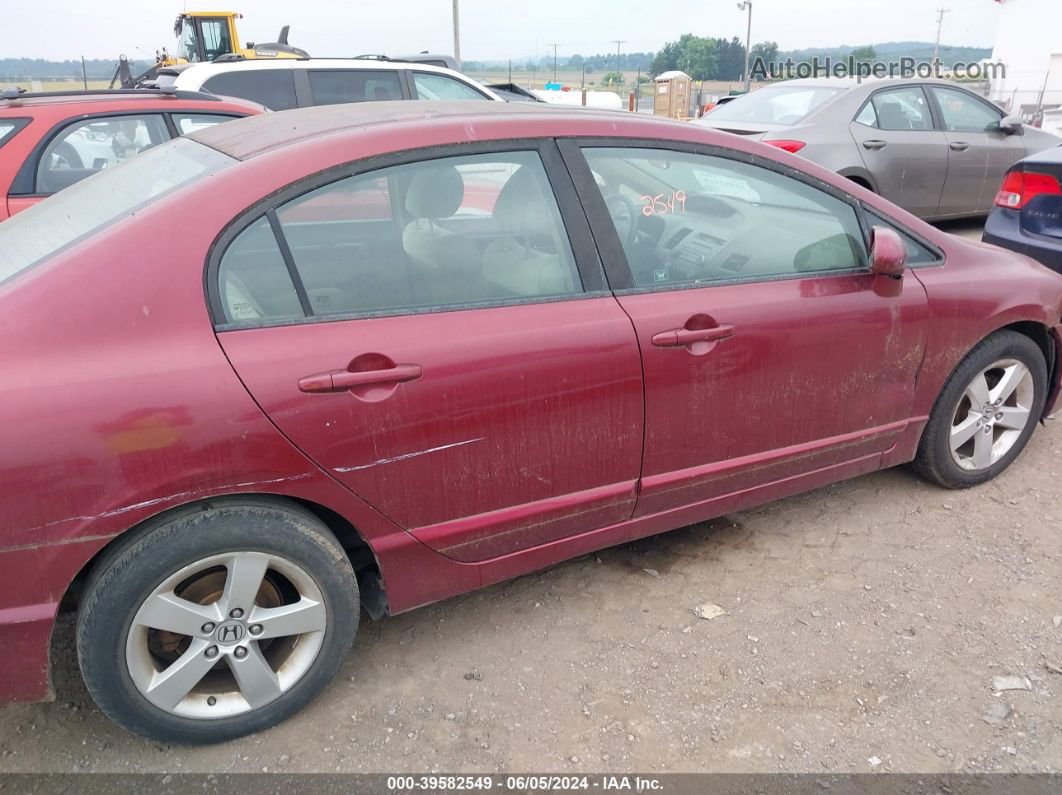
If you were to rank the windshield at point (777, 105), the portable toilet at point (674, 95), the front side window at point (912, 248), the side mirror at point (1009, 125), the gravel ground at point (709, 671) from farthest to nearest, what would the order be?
the portable toilet at point (674, 95) → the side mirror at point (1009, 125) → the windshield at point (777, 105) → the front side window at point (912, 248) → the gravel ground at point (709, 671)

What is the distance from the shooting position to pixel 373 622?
2812 millimetres

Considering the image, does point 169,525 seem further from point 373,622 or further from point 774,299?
point 774,299

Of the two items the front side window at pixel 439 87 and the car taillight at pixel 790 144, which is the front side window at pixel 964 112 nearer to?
the car taillight at pixel 790 144

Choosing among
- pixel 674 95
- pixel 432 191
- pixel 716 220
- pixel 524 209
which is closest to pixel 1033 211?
pixel 716 220

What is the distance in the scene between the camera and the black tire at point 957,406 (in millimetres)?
3324

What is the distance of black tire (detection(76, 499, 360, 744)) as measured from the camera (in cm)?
198

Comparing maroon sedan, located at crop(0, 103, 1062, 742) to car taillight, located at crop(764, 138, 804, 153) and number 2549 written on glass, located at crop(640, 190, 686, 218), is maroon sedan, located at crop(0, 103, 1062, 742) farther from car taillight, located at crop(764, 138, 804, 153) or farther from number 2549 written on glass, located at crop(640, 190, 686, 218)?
car taillight, located at crop(764, 138, 804, 153)

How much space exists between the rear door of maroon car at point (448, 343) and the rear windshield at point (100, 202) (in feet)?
1.14

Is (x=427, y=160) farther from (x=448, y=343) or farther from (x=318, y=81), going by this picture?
(x=318, y=81)

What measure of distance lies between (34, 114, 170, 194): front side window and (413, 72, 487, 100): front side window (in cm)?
382

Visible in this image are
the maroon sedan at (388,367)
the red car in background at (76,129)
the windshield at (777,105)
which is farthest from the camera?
the windshield at (777,105)

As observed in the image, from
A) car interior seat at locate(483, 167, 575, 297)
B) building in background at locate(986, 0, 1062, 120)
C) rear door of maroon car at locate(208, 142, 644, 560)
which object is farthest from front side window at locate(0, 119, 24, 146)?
building in background at locate(986, 0, 1062, 120)

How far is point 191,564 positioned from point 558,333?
1.16 meters

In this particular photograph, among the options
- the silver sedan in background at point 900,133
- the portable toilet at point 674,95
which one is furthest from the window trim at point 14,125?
the portable toilet at point 674,95
